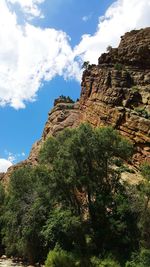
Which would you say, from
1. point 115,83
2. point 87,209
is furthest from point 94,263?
point 115,83

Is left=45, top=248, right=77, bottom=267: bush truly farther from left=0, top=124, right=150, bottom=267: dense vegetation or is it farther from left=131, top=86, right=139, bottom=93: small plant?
left=131, top=86, right=139, bottom=93: small plant

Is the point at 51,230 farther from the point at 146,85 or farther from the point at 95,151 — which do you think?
the point at 146,85

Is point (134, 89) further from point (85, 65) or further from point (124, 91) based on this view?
point (85, 65)

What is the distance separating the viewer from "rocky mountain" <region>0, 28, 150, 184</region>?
55603 mm

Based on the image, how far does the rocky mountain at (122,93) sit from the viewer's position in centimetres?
5560

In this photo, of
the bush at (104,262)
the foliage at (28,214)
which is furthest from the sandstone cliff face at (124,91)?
the bush at (104,262)

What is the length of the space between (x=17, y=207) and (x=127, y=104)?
24.4 meters

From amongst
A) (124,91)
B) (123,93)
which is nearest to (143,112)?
(123,93)

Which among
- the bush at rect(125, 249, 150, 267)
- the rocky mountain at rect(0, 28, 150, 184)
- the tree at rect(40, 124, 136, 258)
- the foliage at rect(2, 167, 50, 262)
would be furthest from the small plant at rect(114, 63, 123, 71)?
the bush at rect(125, 249, 150, 267)

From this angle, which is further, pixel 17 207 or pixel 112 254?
pixel 17 207

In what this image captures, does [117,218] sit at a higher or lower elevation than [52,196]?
lower

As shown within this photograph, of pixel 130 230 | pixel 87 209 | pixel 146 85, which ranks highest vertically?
pixel 146 85

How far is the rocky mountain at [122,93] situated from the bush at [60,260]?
68.9ft

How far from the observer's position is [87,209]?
136ft
